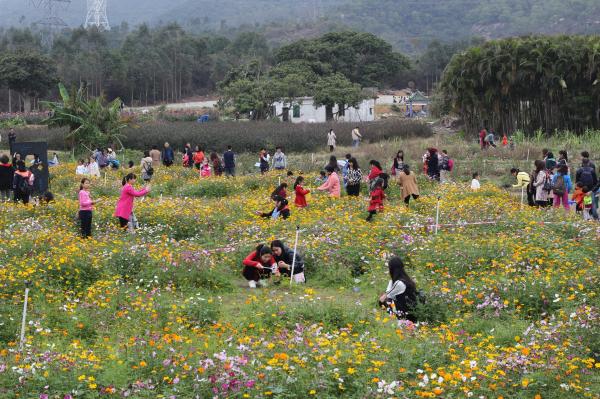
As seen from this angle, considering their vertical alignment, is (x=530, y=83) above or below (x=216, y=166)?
above

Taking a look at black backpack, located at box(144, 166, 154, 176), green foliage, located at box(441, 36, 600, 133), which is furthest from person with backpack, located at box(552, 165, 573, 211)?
green foliage, located at box(441, 36, 600, 133)

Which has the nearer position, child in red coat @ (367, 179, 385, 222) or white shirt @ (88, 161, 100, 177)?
child in red coat @ (367, 179, 385, 222)

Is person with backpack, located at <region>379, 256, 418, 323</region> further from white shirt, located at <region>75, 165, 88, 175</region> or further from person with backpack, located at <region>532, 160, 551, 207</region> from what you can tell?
white shirt, located at <region>75, 165, 88, 175</region>

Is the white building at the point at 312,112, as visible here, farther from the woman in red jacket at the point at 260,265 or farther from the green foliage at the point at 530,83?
the woman in red jacket at the point at 260,265

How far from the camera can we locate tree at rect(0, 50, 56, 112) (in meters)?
68.5

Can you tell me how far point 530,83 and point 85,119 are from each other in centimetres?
1888

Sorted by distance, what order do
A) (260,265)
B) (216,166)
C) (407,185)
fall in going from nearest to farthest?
(260,265), (407,185), (216,166)

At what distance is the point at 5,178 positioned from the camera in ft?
66.4

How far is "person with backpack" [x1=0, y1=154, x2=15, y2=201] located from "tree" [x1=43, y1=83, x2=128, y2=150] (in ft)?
40.7

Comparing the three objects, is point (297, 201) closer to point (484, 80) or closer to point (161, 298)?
point (161, 298)

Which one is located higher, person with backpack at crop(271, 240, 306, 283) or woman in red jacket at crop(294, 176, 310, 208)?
woman in red jacket at crop(294, 176, 310, 208)

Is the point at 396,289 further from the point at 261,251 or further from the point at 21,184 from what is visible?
the point at 21,184

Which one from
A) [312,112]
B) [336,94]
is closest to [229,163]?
[336,94]

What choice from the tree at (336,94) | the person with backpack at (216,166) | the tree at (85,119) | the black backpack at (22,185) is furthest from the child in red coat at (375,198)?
the tree at (336,94)
